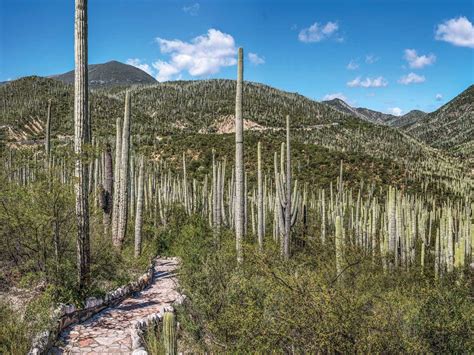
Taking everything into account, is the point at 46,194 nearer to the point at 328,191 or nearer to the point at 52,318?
the point at 52,318

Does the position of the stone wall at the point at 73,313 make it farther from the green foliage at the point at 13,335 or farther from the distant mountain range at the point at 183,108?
the distant mountain range at the point at 183,108

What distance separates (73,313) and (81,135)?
3165mm

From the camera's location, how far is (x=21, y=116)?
66.6 meters

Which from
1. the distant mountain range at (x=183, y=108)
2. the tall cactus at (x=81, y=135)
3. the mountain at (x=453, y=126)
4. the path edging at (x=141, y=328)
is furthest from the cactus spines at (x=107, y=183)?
the mountain at (x=453, y=126)

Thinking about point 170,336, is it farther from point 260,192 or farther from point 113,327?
point 260,192

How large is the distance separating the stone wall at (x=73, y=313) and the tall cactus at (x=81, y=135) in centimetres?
49

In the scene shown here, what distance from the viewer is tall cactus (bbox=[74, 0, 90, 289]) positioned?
7578 millimetres

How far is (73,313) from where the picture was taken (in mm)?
6828

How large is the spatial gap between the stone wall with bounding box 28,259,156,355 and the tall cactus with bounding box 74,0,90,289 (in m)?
0.49

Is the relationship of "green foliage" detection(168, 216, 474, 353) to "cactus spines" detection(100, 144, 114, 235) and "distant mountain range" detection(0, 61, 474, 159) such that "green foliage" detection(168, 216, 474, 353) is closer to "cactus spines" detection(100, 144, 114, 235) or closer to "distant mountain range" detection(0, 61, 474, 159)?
"cactus spines" detection(100, 144, 114, 235)

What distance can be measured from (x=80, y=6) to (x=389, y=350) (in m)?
7.71

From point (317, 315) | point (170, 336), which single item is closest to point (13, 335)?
point (170, 336)

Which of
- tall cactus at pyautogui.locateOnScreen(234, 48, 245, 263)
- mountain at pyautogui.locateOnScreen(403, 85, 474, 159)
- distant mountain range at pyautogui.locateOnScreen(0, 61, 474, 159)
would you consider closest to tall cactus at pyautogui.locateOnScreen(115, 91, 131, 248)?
tall cactus at pyautogui.locateOnScreen(234, 48, 245, 263)

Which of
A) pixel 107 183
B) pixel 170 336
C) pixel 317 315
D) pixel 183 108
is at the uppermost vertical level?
pixel 183 108
